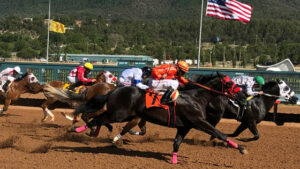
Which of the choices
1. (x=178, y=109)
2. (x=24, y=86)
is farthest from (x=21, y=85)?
(x=178, y=109)

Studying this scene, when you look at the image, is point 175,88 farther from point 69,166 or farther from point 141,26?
point 141,26

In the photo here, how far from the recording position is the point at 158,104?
Answer: 8500mm

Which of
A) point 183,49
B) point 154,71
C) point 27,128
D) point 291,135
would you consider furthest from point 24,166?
point 183,49

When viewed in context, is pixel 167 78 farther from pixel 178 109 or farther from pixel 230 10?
pixel 230 10

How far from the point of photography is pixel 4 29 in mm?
122000

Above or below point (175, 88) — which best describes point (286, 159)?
below

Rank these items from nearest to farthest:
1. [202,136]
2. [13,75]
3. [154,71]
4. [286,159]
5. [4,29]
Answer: [154,71]
[286,159]
[202,136]
[13,75]
[4,29]

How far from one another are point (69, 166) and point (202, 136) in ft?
16.3

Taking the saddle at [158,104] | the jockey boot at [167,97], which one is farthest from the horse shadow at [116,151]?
the jockey boot at [167,97]

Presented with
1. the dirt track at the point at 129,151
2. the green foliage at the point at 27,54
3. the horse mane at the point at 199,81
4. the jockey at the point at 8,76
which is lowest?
the dirt track at the point at 129,151

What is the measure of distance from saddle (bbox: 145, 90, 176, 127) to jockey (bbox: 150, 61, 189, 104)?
3.7 inches

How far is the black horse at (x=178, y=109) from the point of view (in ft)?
27.6

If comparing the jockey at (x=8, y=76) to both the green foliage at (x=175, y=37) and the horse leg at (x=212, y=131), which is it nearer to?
the horse leg at (x=212, y=131)

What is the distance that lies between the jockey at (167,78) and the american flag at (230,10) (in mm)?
13521
